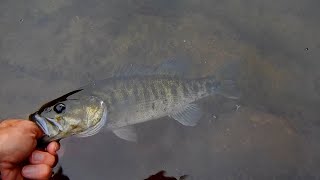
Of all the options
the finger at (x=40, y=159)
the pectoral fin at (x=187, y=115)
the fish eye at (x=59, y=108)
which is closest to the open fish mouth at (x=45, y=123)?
the fish eye at (x=59, y=108)

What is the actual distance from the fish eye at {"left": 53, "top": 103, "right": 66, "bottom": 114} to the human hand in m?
0.35

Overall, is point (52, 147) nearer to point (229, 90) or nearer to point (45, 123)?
point (45, 123)

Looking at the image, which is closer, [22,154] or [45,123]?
[22,154]

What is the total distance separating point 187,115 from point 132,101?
688mm

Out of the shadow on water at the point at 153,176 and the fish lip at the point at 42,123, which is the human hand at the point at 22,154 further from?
the shadow on water at the point at 153,176

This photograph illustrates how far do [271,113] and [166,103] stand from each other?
4.21 feet

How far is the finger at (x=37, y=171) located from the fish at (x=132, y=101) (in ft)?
1.41

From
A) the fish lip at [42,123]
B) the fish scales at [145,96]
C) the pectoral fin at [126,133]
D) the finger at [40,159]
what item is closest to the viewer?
the finger at [40,159]

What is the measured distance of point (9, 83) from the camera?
4.88m

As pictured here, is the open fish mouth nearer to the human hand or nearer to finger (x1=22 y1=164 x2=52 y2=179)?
the human hand

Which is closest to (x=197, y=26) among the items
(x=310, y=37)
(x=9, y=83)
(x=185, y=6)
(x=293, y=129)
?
(x=185, y=6)

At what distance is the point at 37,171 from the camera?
308 cm

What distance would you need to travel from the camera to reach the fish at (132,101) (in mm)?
3715

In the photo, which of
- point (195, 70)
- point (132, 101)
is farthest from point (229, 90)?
point (132, 101)
